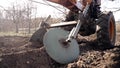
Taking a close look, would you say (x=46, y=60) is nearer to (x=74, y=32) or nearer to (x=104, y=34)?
(x=74, y=32)

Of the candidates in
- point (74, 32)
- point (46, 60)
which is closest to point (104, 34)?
point (74, 32)

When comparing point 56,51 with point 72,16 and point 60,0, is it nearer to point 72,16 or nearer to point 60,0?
point 60,0

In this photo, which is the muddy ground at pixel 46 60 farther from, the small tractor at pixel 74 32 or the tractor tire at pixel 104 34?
the tractor tire at pixel 104 34

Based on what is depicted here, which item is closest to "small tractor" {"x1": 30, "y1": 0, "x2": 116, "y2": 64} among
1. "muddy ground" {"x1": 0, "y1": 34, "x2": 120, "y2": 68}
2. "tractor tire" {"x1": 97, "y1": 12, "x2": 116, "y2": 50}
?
"tractor tire" {"x1": 97, "y1": 12, "x2": 116, "y2": 50}

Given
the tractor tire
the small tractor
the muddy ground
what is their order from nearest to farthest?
the muddy ground, the small tractor, the tractor tire

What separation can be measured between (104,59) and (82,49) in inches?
66.0

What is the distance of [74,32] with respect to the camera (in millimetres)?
6500

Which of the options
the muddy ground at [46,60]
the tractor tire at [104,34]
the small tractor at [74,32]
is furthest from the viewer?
the tractor tire at [104,34]

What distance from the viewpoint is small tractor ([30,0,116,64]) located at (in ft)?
20.9

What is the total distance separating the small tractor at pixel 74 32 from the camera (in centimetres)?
637

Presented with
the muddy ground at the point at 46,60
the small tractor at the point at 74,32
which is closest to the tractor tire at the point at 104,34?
the small tractor at the point at 74,32

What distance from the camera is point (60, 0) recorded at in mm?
7781

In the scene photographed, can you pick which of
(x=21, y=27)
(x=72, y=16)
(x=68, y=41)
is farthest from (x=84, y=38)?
(x=21, y=27)

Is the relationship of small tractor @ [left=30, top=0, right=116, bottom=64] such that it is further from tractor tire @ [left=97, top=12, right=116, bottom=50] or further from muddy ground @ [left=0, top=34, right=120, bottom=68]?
muddy ground @ [left=0, top=34, right=120, bottom=68]
